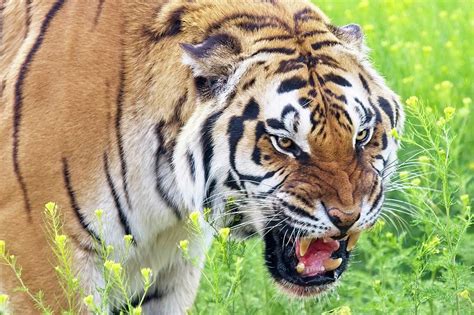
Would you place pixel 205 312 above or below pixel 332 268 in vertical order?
below

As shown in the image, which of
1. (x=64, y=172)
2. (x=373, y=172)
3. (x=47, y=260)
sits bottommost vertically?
(x=47, y=260)

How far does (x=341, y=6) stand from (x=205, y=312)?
Answer: 15.1 ft

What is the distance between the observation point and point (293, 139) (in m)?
3.61

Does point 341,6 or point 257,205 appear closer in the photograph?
point 257,205

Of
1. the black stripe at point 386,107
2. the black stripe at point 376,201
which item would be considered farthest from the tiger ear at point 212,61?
the black stripe at point 376,201

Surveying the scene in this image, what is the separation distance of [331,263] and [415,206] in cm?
34

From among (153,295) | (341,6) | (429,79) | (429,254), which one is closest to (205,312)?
(153,295)

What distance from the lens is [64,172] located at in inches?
153

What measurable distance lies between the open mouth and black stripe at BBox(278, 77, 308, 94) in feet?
1.57

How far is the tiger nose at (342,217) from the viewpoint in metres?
3.52

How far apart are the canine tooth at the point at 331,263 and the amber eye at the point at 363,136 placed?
1.36ft

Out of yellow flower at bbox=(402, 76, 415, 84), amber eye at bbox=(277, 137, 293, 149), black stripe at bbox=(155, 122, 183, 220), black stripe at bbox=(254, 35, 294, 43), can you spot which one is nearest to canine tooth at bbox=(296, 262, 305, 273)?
amber eye at bbox=(277, 137, 293, 149)

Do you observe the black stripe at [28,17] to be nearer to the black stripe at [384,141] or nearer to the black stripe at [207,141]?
the black stripe at [207,141]

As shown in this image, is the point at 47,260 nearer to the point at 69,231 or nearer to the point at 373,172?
the point at 69,231
